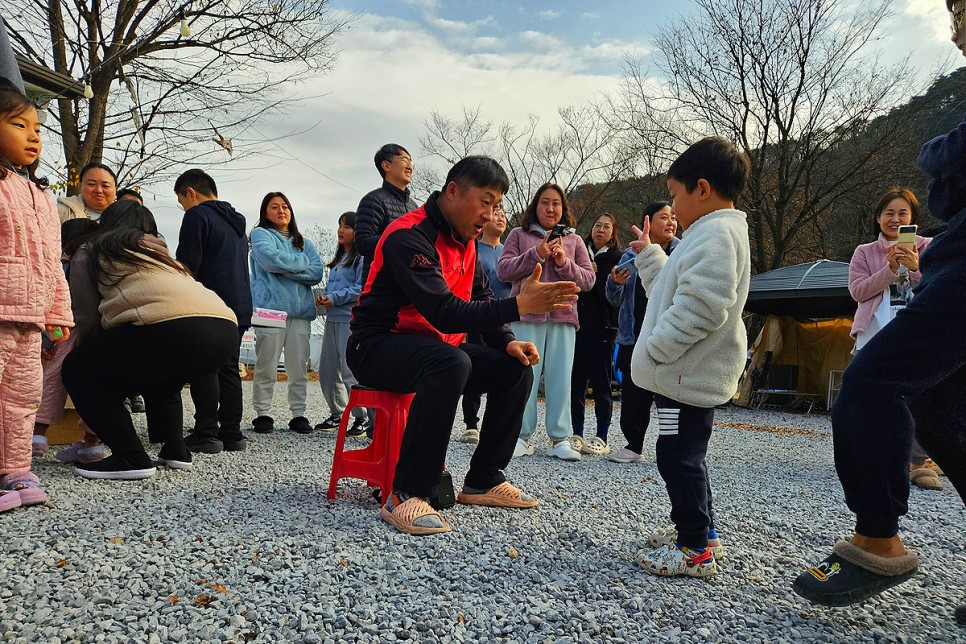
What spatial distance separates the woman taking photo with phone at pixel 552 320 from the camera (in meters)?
4.52

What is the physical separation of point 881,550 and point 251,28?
479 inches

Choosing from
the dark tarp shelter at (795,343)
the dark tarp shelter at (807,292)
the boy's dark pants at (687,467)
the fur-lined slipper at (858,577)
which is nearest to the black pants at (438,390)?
the boy's dark pants at (687,467)

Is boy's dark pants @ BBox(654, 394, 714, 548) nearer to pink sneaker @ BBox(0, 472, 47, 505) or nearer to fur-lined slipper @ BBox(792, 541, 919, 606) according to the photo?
fur-lined slipper @ BBox(792, 541, 919, 606)

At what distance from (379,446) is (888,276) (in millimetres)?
3512

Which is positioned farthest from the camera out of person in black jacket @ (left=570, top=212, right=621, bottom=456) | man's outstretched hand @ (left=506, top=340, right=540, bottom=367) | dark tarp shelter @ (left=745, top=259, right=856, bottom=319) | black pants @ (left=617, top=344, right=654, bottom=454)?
dark tarp shelter @ (left=745, top=259, right=856, bottom=319)

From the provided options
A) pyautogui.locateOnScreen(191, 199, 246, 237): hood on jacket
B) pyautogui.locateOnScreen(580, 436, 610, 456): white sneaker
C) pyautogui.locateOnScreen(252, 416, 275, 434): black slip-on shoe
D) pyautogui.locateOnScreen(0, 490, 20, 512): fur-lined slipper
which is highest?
pyautogui.locateOnScreen(191, 199, 246, 237): hood on jacket

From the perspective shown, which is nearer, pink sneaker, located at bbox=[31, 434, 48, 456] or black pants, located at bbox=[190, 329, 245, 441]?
pink sneaker, located at bbox=[31, 434, 48, 456]

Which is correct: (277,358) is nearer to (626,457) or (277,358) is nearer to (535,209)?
(535,209)

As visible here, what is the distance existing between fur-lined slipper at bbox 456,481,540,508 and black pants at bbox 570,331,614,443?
2.05 meters

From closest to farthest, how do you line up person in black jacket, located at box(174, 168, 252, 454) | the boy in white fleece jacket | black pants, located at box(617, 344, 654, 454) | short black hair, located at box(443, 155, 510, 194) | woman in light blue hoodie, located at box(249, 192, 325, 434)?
the boy in white fleece jacket < short black hair, located at box(443, 155, 510, 194) < person in black jacket, located at box(174, 168, 252, 454) < black pants, located at box(617, 344, 654, 454) < woman in light blue hoodie, located at box(249, 192, 325, 434)

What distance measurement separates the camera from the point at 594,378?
4.98 metres

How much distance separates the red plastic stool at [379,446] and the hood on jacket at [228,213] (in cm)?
223

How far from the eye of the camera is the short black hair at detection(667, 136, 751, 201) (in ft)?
7.39

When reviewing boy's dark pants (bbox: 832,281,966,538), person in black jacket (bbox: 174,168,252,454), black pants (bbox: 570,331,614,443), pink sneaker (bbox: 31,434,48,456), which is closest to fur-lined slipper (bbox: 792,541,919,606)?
boy's dark pants (bbox: 832,281,966,538)
